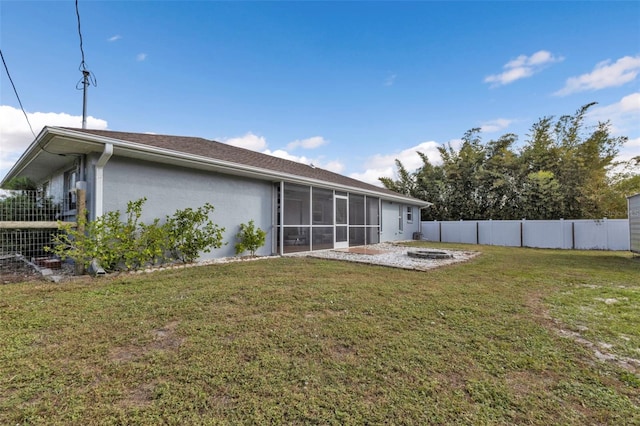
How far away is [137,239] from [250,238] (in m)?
2.93

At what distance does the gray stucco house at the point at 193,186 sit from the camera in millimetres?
5793

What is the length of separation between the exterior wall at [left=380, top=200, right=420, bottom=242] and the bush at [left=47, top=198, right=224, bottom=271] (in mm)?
9356

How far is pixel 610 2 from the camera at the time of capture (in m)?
8.41

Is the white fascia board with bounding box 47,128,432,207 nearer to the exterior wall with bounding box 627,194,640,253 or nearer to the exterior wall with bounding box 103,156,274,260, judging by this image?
the exterior wall with bounding box 103,156,274,260

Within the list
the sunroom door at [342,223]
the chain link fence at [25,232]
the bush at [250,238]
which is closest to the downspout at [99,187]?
the chain link fence at [25,232]

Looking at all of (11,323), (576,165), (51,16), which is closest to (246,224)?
(11,323)

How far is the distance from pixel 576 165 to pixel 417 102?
972 cm

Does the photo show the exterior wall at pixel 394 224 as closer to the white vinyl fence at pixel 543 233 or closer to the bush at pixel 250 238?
the white vinyl fence at pixel 543 233

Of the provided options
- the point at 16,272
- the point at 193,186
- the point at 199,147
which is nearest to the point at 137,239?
the point at 193,186

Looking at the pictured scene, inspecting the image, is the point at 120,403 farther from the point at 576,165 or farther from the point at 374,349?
the point at 576,165

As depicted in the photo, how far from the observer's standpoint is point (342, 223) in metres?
11.4

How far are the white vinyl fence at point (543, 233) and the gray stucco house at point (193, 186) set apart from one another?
6.74 m

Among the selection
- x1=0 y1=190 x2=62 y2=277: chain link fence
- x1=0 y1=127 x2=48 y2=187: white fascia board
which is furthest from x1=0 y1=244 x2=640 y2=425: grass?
x1=0 y1=127 x2=48 y2=187: white fascia board

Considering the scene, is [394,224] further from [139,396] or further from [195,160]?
[139,396]
